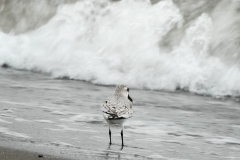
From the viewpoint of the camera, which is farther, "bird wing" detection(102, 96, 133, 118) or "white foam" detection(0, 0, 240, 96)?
"white foam" detection(0, 0, 240, 96)

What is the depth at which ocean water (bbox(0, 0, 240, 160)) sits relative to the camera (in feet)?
21.7

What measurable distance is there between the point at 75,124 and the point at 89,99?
5.66 feet

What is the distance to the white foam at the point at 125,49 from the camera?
10391 millimetres

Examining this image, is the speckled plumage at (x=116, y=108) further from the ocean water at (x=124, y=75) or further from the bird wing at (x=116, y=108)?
the ocean water at (x=124, y=75)

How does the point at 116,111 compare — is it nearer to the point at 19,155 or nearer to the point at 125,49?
the point at 19,155

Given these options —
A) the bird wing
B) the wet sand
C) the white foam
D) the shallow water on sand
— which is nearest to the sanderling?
the bird wing

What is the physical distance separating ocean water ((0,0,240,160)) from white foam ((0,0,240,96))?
2 cm

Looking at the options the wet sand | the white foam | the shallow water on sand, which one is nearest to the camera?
the wet sand

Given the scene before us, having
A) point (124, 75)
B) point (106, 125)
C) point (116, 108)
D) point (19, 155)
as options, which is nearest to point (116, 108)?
point (116, 108)

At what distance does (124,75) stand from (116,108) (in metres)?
4.35

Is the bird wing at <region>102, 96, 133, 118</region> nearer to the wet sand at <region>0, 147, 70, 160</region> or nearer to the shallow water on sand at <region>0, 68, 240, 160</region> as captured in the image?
the shallow water on sand at <region>0, 68, 240, 160</region>

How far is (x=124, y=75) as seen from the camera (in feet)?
35.9

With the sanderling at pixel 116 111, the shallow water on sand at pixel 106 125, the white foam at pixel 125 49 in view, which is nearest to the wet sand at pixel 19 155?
the shallow water on sand at pixel 106 125

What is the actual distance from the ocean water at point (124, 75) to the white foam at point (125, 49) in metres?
0.02
